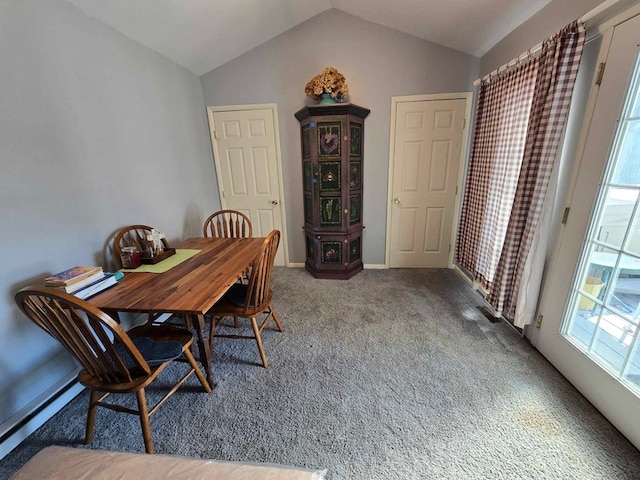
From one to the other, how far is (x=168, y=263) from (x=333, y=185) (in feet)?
5.76

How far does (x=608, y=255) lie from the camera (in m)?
1.38

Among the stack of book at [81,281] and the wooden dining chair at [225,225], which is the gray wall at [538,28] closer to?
the wooden dining chair at [225,225]

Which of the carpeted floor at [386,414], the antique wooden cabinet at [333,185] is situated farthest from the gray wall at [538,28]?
the carpeted floor at [386,414]

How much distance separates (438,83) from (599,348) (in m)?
2.59

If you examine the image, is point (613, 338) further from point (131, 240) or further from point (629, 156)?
point (131, 240)

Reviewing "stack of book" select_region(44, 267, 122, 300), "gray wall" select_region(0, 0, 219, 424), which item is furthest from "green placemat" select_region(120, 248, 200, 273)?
"gray wall" select_region(0, 0, 219, 424)

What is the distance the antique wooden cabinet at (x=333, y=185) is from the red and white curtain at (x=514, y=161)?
1.17 metres

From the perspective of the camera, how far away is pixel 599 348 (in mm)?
1439

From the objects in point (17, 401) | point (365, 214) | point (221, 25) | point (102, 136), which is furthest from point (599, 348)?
point (221, 25)

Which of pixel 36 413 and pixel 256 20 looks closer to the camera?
pixel 36 413

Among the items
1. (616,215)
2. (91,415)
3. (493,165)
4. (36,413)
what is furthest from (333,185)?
(36,413)

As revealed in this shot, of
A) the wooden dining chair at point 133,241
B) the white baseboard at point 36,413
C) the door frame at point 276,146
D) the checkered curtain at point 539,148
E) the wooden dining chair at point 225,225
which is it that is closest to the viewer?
the white baseboard at point 36,413

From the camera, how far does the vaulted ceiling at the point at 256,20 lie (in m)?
1.86

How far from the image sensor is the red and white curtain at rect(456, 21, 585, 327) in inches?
60.9
